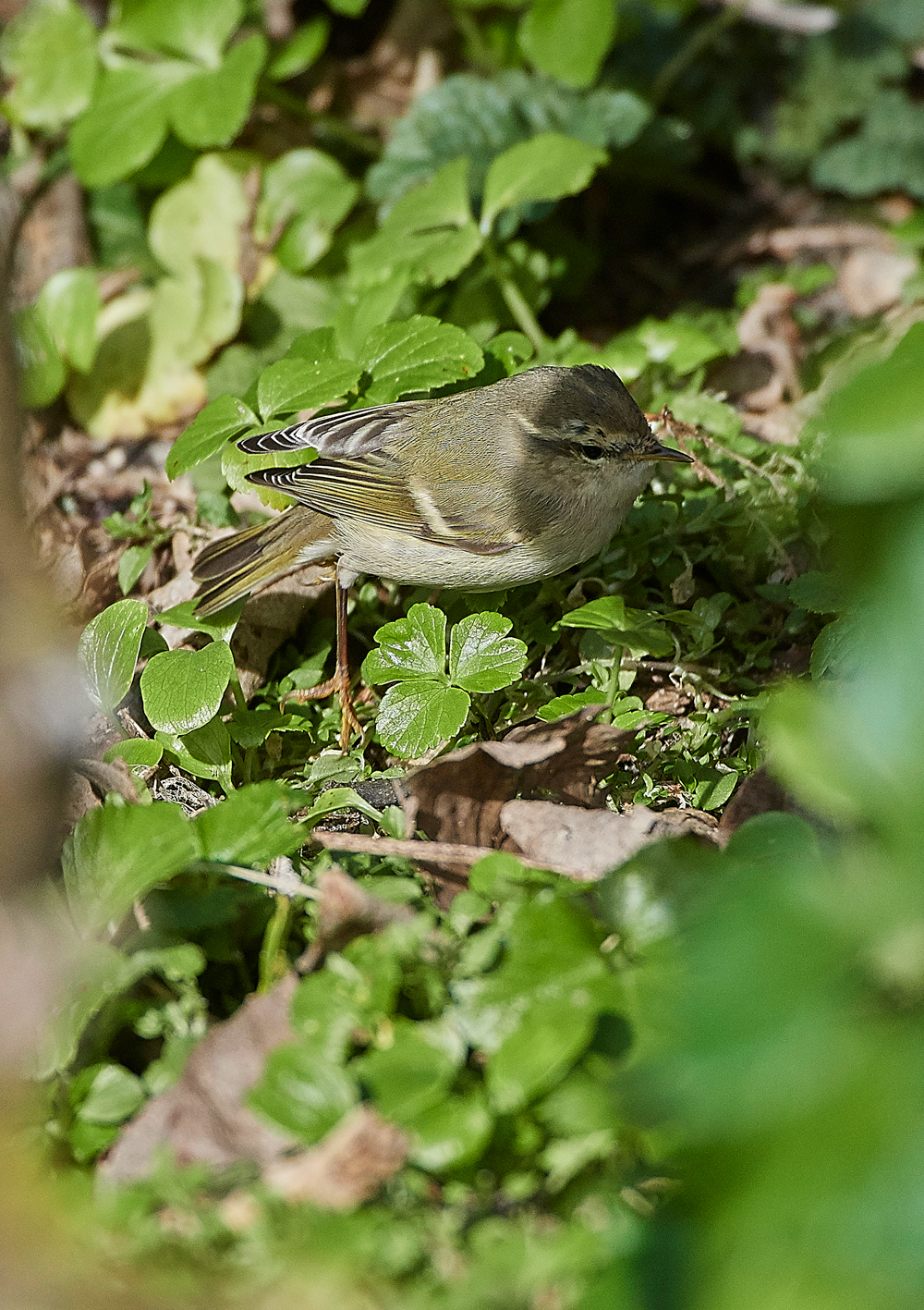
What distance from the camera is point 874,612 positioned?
1.36 metres

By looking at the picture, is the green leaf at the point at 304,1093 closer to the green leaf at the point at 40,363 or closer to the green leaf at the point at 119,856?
the green leaf at the point at 119,856

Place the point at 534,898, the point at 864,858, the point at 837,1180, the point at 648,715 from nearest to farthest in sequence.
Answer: the point at 837,1180, the point at 864,858, the point at 534,898, the point at 648,715

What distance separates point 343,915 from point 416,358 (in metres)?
2.13

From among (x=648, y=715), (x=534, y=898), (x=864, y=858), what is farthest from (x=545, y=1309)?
(x=648, y=715)

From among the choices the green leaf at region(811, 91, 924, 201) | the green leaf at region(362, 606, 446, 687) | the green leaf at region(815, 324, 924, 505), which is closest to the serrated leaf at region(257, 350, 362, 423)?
the green leaf at region(362, 606, 446, 687)

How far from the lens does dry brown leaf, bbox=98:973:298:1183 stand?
212cm

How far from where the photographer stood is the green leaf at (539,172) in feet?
14.8

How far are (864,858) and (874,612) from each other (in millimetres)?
324

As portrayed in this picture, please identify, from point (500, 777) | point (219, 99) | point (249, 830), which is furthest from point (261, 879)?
point (219, 99)

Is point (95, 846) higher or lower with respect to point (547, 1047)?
higher

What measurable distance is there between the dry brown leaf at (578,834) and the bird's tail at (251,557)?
60.4 inches

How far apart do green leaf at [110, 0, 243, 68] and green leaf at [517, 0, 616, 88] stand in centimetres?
147

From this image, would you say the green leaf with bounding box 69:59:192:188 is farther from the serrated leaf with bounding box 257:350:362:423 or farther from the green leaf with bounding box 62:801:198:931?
the green leaf with bounding box 62:801:198:931

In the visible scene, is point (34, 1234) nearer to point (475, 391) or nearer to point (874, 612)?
point (874, 612)
